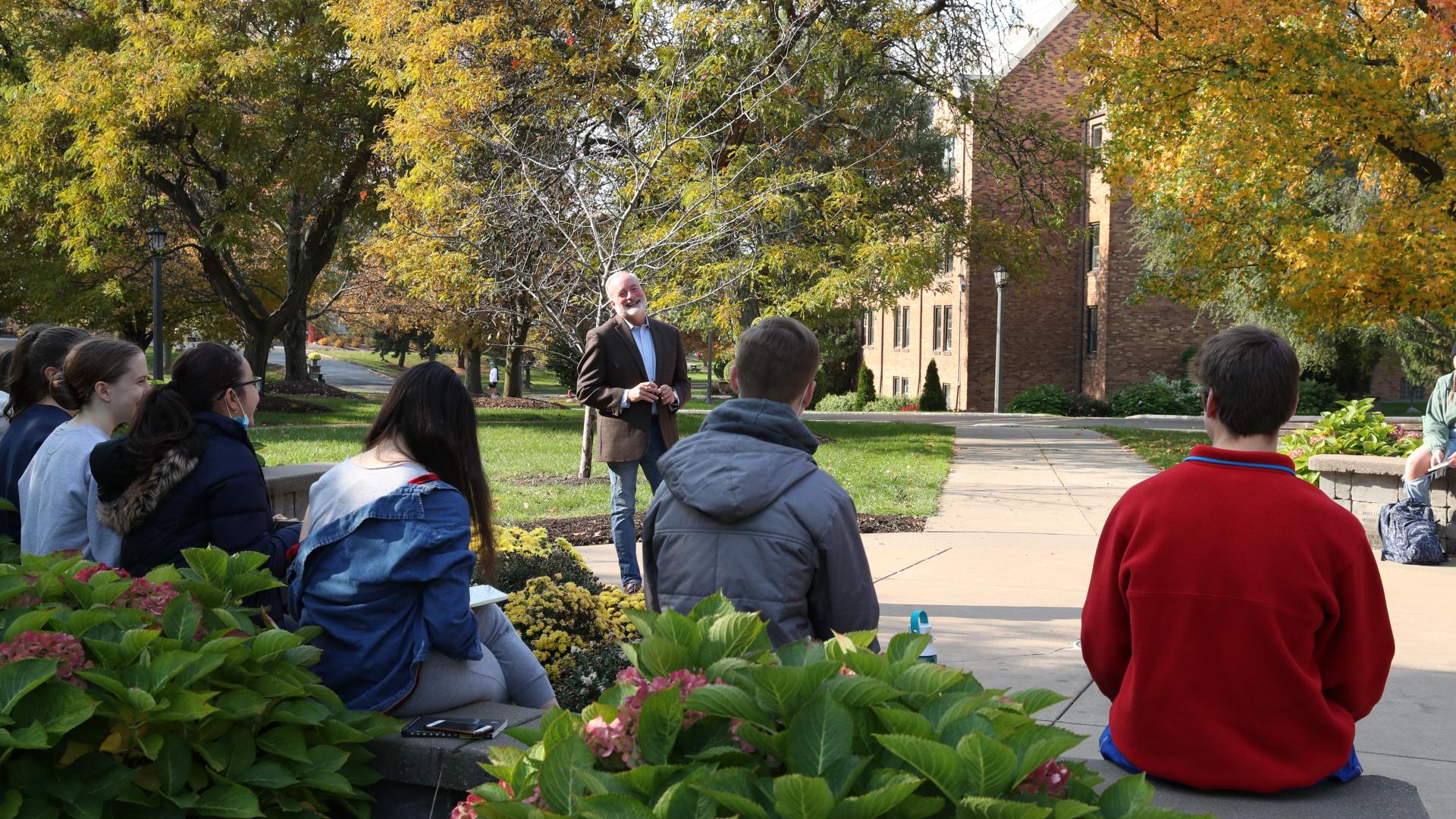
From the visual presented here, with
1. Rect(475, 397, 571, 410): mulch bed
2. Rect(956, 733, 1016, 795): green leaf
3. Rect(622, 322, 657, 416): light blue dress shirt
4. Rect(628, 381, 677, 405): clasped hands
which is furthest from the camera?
Rect(475, 397, 571, 410): mulch bed

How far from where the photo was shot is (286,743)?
2695mm

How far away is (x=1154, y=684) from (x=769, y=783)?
141 cm

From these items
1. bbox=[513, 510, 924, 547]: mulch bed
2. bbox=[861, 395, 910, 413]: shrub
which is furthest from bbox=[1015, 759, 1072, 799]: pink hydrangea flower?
bbox=[861, 395, 910, 413]: shrub

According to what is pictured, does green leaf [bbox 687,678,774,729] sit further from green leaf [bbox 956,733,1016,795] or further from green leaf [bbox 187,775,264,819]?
green leaf [bbox 187,775,264,819]

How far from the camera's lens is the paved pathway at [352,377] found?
4966 cm

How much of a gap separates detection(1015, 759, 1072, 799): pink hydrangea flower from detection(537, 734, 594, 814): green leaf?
21.8 inches

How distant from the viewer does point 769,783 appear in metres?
1.74

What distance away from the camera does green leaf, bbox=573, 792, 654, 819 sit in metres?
1.66

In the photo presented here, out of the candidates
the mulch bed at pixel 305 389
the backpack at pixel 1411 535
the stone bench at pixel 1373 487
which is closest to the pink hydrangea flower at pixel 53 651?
the backpack at pixel 1411 535

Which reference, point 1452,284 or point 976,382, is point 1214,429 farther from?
point 976,382

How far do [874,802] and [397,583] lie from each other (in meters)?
1.85

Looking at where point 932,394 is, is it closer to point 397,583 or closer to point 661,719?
point 397,583

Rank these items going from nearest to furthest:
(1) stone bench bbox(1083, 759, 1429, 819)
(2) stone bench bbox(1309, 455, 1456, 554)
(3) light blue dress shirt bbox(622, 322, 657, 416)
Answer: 1. (1) stone bench bbox(1083, 759, 1429, 819)
2. (3) light blue dress shirt bbox(622, 322, 657, 416)
3. (2) stone bench bbox(1309, 455, 1456, 554)

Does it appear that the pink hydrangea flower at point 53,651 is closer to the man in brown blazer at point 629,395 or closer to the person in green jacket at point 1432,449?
the man in brown blazer at point 629,395
